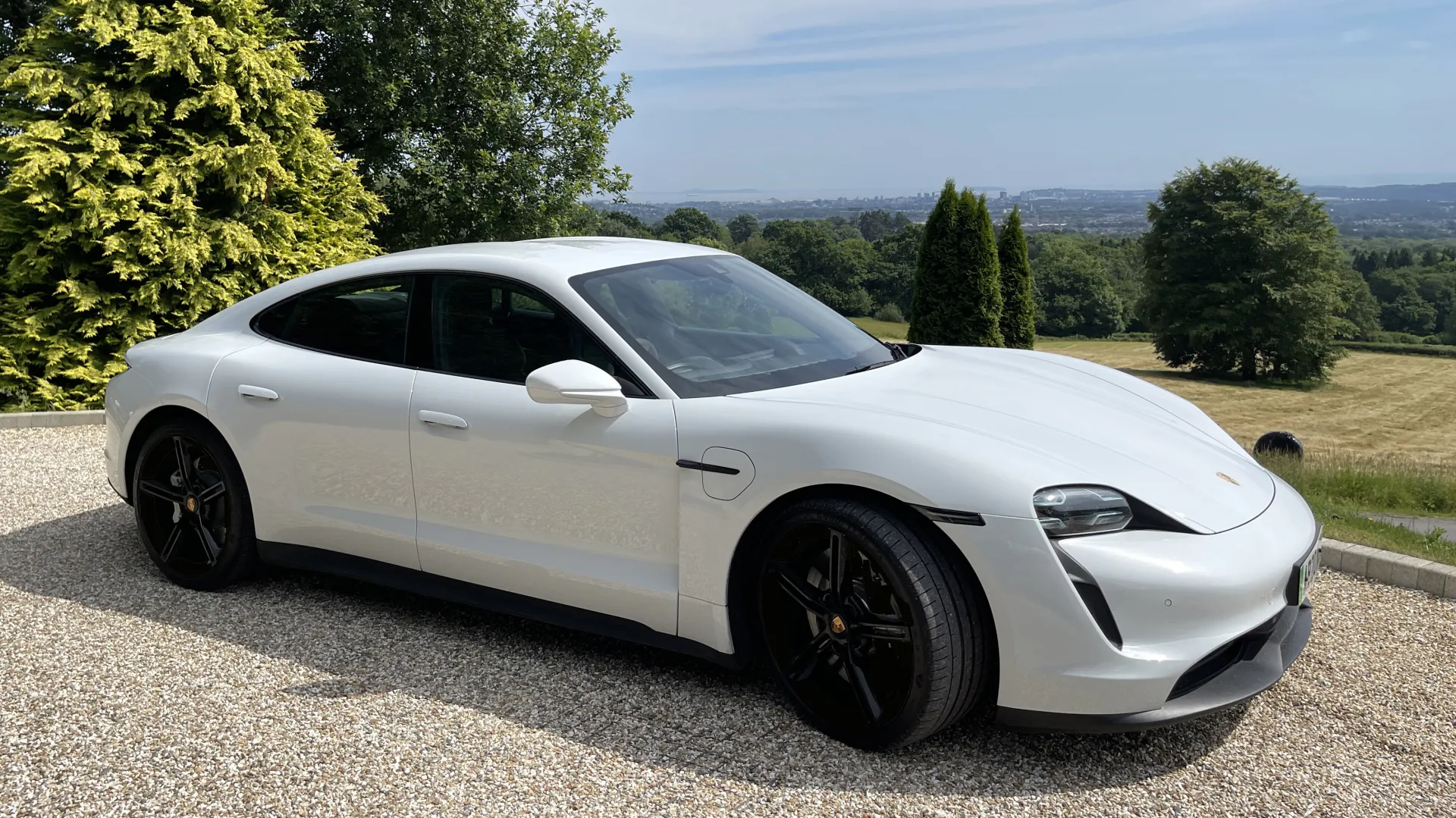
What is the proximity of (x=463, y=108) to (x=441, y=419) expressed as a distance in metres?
17.5

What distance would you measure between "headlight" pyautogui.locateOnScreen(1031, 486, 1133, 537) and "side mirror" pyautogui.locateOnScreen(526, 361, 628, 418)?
1326mm

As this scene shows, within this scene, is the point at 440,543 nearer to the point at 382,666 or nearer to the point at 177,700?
the point at 382,666

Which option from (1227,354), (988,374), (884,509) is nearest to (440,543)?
(884,509)

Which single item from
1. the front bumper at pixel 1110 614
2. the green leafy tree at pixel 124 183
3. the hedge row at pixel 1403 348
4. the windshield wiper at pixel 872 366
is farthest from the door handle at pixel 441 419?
the hedge row at pixel 1403 348

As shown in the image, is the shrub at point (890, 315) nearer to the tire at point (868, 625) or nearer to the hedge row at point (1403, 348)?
the tire at point (868, 625)

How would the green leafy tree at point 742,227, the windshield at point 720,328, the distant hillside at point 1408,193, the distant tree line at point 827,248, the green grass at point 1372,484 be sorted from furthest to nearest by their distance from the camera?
1. the distant hillside at point 1408,193
2. the green leafy tree at point 742,227
3. the distant tree line at point 827,248
4. the green grass at point 1372,484
5. the windshield at point 720,328

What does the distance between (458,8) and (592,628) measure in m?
18.0

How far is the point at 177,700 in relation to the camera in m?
3.60

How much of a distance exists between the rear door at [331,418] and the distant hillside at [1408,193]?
5176 inches

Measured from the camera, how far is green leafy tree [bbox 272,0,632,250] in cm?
1842

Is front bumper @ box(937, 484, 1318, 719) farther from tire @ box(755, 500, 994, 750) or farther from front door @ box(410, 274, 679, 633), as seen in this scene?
front door @ box(410, 274, 679, 633)

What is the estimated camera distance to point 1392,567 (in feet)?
16.2

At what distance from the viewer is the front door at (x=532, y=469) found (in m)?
3.45

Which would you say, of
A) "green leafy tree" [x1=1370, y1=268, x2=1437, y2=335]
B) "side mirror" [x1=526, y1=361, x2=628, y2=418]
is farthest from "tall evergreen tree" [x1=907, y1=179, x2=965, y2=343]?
"green leafy tree" [x1=1370, y1=268, x2=1437, y2=335]
